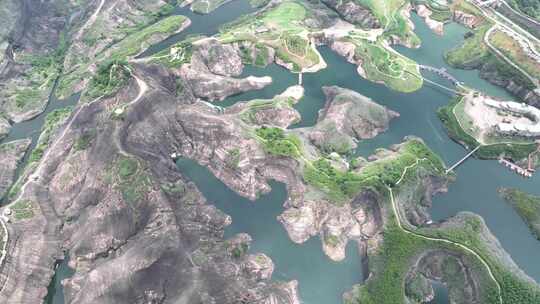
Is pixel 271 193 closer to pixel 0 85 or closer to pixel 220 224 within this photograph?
pixel 220 224

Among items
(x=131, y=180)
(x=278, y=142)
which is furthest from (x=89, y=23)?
(x=278, y=142)

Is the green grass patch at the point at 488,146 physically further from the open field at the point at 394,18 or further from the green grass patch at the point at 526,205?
the open field at the point at 394,18

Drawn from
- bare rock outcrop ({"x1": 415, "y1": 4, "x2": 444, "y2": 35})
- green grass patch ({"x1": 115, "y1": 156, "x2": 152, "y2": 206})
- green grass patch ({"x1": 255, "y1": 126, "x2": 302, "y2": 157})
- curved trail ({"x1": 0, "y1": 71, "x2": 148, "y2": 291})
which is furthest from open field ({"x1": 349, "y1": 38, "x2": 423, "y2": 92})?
green grass patch ({"x1": 115, "y1": 156, "x2": 152, "y2": 206})

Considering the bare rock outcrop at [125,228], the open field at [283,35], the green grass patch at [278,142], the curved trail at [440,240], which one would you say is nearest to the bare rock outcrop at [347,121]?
the green grass patch at [278,142]

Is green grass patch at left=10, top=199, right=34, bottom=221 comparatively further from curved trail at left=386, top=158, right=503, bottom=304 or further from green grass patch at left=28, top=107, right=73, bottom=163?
curved trail at left=386, top=158, right=503, bottom=304

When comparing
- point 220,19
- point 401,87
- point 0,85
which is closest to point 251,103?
point 401,87

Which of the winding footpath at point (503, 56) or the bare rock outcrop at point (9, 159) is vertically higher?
the winding footpath at point (503, 56)
